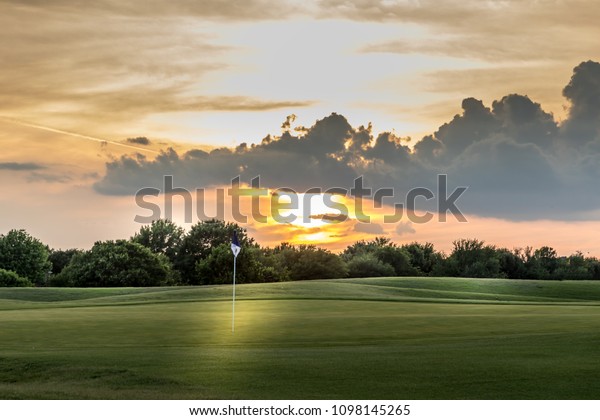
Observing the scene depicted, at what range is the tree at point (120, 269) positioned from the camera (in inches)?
5044

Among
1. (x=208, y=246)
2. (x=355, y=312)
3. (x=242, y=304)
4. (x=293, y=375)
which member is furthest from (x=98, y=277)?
(x=293, y=375)

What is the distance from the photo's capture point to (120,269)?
425ft

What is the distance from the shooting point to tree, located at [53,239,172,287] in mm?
128125

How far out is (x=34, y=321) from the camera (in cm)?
4228

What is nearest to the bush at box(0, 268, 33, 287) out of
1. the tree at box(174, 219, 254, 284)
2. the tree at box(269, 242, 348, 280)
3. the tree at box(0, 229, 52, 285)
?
the tree at box(0, 229, 52, 285)

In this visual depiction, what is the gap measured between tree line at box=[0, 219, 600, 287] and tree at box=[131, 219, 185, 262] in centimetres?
19

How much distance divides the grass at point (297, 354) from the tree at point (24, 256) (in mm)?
102476

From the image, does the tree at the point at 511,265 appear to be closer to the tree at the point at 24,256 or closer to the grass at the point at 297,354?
the tree at the point at 24,256

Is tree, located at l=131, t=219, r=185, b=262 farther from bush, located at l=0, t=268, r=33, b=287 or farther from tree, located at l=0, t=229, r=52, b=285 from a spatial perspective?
bush, located at l=0, t=268, r=33, b=287

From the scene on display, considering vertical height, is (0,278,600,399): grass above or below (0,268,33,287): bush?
above

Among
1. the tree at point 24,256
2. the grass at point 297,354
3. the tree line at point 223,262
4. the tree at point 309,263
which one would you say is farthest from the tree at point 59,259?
the grass at point 297,354

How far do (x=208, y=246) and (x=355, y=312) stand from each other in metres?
109

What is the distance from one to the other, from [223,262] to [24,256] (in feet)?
127
